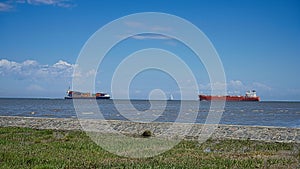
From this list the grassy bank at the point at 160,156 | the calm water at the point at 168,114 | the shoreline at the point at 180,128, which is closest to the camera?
the grassy bank at the point at 160,156

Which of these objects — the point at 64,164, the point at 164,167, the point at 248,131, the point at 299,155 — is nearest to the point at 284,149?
the point at 299,155

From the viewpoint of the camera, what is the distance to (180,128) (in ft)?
80.9

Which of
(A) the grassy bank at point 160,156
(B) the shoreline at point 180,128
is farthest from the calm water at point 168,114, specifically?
(A) the grassy bank at point 160,156

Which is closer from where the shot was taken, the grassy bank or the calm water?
the grassy bank

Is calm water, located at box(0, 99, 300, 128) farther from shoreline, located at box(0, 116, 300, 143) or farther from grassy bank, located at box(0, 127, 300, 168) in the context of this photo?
grassy bank, located at box(0, 127, 300, 168)

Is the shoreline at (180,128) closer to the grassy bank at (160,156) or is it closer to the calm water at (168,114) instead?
the grassy bank at (160,156)

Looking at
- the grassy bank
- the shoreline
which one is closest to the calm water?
the shoreline

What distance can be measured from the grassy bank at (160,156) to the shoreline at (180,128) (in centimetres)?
293

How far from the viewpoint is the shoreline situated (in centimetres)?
2147

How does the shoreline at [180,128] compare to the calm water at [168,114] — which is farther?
the calm water at [168,114]

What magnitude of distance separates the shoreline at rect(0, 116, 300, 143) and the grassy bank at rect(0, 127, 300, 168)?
2.93 meters

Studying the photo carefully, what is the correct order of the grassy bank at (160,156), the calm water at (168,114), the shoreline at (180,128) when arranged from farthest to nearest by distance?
the calm water at (168,114) → the shoreline at (180,128) → the grassy bank at (160,156)

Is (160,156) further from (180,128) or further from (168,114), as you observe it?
(168,114)

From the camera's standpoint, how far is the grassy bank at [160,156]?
479 inches
